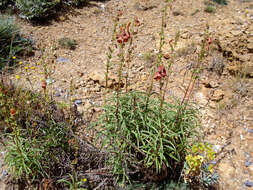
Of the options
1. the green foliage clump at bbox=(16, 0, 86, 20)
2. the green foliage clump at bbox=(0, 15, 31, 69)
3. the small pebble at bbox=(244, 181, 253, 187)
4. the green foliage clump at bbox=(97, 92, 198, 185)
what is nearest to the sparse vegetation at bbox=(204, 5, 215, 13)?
the green foliage clump at bbox=(16, 0, 86, 20)

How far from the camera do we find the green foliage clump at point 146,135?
2.47 meters

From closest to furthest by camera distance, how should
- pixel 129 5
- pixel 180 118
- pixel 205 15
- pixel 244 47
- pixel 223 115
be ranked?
pixel 180 118 < pixel 223 115 < pixel 244 47 < pixel 205 15 < pixel 129 5

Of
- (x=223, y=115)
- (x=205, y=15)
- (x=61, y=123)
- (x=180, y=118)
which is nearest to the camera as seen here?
(x=180, y=118)

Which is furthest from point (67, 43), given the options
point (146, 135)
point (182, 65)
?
point (146, 135)

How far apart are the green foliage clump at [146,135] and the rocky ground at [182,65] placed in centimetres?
49

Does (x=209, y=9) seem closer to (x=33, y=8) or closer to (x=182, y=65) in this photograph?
(x=182, y=65)

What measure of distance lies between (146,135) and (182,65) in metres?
2.95

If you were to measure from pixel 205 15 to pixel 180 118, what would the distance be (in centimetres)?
551

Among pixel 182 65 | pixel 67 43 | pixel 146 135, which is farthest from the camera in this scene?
pixel 67 43

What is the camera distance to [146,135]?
2.45 m

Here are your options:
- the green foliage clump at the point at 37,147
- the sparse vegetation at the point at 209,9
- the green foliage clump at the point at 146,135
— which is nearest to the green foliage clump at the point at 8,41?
the green foliage clump at the point at 37,147

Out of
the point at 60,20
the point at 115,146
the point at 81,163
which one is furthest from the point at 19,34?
the point at 115,146

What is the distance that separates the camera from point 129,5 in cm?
760

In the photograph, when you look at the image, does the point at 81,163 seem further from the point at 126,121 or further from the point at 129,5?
the point at 129,5
